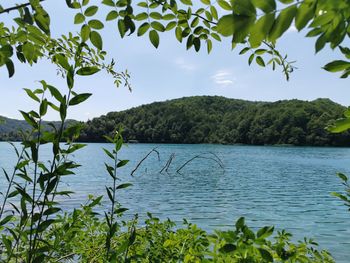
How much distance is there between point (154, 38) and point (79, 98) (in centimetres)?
59

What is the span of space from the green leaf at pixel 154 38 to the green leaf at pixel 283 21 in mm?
1151

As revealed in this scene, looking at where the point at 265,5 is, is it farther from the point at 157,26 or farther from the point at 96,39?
the point at 157,26

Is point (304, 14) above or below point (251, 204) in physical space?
above

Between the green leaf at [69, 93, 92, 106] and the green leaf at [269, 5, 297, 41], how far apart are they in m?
0.92

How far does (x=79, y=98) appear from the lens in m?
1.60

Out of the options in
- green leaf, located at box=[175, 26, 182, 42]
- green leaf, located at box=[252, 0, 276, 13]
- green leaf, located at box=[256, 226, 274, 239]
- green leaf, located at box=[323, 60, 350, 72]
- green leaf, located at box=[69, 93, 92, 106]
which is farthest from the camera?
green leaf, located at box=[175, 26, 182, 42]

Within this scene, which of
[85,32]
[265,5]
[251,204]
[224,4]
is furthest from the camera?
[251,204]

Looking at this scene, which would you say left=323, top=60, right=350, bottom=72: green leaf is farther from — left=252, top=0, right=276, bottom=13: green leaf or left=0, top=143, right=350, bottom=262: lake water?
left=0, top=143, right=350, bottom=262: lake water

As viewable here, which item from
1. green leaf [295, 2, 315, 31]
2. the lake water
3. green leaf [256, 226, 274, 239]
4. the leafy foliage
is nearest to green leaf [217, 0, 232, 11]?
the leafy foliage

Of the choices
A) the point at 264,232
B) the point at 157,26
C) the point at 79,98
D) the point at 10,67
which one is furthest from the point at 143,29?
the point at 264,232

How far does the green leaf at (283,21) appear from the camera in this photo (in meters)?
0.84

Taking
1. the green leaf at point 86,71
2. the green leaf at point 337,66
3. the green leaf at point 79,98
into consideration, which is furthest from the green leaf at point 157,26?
the green leaf at point 337,66

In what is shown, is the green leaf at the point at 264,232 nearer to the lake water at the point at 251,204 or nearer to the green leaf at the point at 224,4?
the green leaf at the point at 224,4

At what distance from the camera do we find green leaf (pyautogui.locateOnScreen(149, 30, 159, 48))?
1936 millimetres
